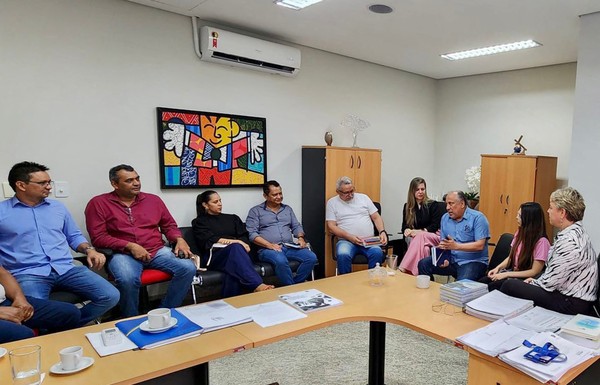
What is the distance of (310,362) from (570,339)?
64.0 inches

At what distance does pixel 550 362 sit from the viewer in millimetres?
1446

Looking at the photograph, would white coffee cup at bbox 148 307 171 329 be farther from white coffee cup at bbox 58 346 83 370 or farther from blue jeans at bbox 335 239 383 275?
blue jeans at bbox 335 239 383 275

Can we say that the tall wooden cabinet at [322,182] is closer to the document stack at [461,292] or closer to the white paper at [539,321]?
the document stack at [461,292]

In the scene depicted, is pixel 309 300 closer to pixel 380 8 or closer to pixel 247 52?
pixel 380 8

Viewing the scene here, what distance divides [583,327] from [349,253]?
8.15 feet

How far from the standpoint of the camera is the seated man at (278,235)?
3.75m

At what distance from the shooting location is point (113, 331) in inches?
63.9

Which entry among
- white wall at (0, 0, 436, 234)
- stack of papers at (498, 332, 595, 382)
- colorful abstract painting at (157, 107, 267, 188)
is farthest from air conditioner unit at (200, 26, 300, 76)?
stack of papers at (498, 332, 595, 382)

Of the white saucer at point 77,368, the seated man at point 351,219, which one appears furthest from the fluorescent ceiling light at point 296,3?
the white saucer at point 77,368

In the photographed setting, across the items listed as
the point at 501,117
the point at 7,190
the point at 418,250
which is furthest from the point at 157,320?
the point at 501,117

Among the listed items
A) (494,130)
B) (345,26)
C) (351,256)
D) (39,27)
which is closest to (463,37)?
(345,26)

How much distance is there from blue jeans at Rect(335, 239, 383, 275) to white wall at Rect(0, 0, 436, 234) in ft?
2.88

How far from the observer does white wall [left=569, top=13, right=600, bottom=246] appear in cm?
344

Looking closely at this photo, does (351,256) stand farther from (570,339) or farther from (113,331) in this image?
(113,331)
